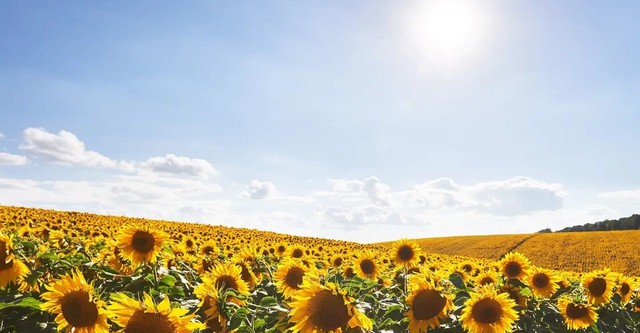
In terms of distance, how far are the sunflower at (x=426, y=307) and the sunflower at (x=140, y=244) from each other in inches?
111

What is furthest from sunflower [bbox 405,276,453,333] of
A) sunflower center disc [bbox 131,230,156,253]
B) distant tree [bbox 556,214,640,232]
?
distant tree [bbox 556,214,640,232]

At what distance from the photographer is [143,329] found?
279cm

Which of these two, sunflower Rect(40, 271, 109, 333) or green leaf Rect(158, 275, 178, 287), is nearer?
sunflower Rect(40, 271, 109, 333)

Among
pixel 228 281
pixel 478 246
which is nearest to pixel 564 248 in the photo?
pixel 478 246

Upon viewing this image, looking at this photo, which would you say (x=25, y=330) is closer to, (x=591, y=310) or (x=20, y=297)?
(x=20, y=297)

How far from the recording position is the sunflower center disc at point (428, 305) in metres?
4.64

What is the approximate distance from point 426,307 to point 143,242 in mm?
3231

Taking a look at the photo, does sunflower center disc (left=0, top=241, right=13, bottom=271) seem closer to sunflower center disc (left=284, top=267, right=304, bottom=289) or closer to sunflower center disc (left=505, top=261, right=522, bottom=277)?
sunflower center disc (left=284, top=267, right=304, bottom=289)

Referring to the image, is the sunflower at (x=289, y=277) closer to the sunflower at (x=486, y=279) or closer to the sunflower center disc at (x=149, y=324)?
the sunflower center disc at (x=149, y=324)

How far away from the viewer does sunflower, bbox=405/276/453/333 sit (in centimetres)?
464

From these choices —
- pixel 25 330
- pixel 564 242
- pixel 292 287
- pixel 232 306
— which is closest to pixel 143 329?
pixel 232 306

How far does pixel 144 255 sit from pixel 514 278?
16.8 ft

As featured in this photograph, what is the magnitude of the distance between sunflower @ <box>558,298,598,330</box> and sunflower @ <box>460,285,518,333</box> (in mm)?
1714

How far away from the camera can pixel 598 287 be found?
7938mm
